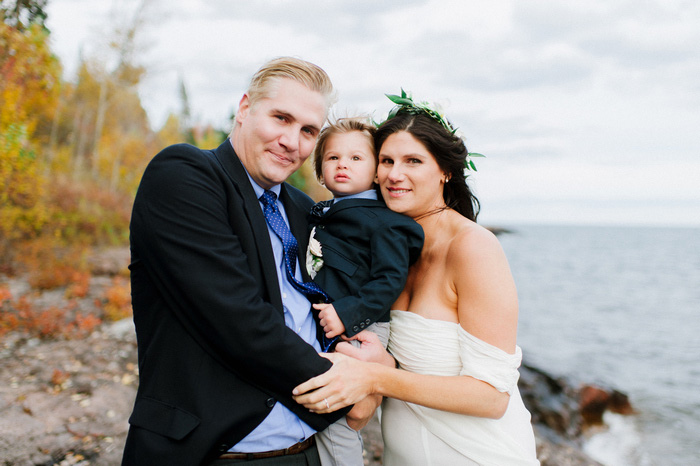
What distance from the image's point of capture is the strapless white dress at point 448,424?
2.49 metres

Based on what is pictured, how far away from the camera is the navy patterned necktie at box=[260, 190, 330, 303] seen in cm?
222

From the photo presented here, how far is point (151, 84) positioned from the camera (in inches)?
739

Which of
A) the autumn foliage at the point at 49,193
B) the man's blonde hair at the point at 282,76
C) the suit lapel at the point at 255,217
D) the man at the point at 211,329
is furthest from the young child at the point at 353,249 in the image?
the autumn foliage at the point at 49,193

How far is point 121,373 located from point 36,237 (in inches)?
273

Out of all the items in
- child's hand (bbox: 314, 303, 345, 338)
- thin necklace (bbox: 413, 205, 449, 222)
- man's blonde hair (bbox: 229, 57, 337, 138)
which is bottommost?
child's hand (bbox: 314, 303, 345, 338)

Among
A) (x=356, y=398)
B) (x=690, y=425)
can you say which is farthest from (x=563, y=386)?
(x=356, y=398)

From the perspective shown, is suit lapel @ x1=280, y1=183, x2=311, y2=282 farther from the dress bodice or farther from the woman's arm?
the dress bodice

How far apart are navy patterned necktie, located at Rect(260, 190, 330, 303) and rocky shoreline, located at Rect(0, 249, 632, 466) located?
330cm

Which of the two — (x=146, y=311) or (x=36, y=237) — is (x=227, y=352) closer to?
(x=146, y=311)

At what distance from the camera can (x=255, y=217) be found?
2.05 meters

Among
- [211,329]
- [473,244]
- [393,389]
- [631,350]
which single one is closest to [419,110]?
[473,244]

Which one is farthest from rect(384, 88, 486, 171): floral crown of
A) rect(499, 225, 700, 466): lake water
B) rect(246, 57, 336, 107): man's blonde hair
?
rect(499, 225, 700, 466): lake water

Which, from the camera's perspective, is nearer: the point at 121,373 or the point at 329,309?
the point at 329,309

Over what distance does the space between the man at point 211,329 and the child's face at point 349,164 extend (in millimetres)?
1002
